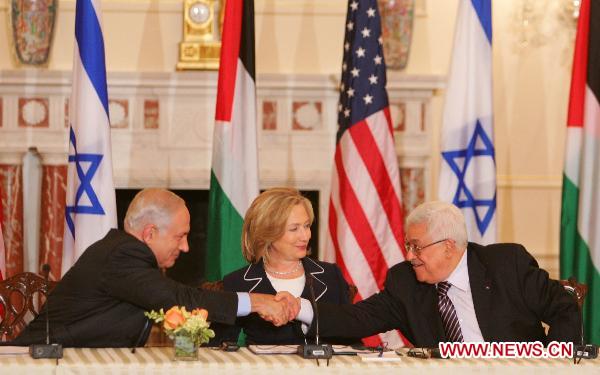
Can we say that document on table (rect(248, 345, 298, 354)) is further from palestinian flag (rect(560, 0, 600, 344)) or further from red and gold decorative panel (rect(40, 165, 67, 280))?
red and gold decorative panel (rect(40, 165, 67, 280))

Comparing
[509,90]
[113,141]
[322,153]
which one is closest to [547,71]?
[509,90]

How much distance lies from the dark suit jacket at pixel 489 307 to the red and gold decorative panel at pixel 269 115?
310cm

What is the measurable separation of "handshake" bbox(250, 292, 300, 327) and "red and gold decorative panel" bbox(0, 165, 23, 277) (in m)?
3.50

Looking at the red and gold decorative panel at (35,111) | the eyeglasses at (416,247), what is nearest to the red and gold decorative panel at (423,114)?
the red and gold decorative panel at (35,111)

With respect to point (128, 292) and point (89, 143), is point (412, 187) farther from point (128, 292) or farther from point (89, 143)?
point (128, 292)

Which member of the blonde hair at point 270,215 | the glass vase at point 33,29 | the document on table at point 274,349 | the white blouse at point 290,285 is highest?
the glass vase at point 33,29

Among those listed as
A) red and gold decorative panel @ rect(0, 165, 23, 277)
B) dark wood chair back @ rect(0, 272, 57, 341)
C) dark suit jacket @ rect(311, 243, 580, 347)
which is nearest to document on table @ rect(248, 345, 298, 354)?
dark suit jacket @ rect(311, 243, 580, 347)

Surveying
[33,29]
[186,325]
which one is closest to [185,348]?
[186,325]

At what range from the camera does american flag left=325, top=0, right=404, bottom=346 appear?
231 inches

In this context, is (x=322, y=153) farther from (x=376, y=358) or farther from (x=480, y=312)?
(x=376, y=358)

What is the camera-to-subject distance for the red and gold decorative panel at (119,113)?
278 inches

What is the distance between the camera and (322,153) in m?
7.19

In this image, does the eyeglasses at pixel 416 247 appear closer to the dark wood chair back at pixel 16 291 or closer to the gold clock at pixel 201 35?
the dark wood chair back at pixel 16 291

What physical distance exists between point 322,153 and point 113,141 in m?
1.48
